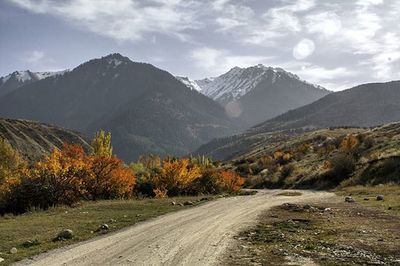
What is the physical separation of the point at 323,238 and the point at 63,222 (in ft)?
51.0

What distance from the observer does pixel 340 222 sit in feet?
81.1

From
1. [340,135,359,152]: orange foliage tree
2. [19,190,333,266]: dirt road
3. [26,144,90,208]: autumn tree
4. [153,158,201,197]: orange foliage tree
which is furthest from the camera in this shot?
[340,135,359,152]: orange foliage tree

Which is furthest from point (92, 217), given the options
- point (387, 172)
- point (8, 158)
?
point (8, 158)

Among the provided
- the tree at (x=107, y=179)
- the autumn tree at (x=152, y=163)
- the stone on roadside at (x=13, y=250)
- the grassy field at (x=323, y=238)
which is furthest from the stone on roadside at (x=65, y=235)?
the autumn tree at (x=152, y=163)

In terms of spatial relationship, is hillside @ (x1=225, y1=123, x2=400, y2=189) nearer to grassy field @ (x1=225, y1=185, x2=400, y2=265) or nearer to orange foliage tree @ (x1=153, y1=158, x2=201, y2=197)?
orange foliage tree @ (x1=153, y1=158, x2=201, y2=197)

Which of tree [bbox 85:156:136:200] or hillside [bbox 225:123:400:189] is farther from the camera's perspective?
hillside [bbox 225:123:400:189]

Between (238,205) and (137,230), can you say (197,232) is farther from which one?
(238,205)

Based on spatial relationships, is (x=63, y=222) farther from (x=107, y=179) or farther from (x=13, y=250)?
(x=107, y=179)

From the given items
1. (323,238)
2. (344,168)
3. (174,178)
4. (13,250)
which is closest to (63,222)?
(13,250)

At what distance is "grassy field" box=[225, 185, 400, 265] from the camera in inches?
645

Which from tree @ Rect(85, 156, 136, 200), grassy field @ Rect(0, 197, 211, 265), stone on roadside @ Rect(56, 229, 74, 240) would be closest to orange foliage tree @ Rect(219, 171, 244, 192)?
tree @ Rect(85, 156, 136, 200)

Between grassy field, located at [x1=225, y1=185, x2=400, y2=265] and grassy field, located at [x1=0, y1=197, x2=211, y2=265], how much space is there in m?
8.14

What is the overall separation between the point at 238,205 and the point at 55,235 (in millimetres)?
17168

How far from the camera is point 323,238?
2025 centimetres
